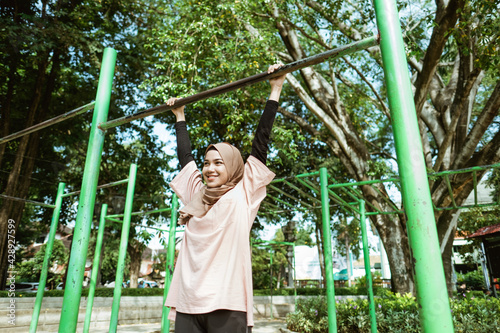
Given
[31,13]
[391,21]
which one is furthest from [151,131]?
[391,21]

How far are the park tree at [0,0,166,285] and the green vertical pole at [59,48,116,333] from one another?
6664mm

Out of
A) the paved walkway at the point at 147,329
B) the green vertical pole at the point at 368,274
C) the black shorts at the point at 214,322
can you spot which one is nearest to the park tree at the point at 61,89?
the paved walkway at the point at 147,329

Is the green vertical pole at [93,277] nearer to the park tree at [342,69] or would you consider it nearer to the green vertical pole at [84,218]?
the park tree at [342,69]

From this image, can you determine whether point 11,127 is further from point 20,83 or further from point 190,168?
point 190,168

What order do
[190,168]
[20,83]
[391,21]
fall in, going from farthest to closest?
[20,83] → [190,168] → [391,21]

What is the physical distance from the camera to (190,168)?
2088 millimetres

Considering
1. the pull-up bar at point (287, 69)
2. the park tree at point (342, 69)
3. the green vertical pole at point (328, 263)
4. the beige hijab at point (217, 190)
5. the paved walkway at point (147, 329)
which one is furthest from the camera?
the paved walkway at point (147, 329)

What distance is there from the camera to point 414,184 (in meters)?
1.16

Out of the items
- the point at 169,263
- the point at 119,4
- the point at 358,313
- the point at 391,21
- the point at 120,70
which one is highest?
the point at 119,4

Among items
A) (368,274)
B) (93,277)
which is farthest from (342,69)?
(93,277)

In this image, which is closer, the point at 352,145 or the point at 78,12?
the point at 352,145

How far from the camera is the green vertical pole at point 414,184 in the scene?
1.05 meters

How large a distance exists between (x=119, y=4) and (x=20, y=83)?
3.63 metres

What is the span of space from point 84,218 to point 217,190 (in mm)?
784
